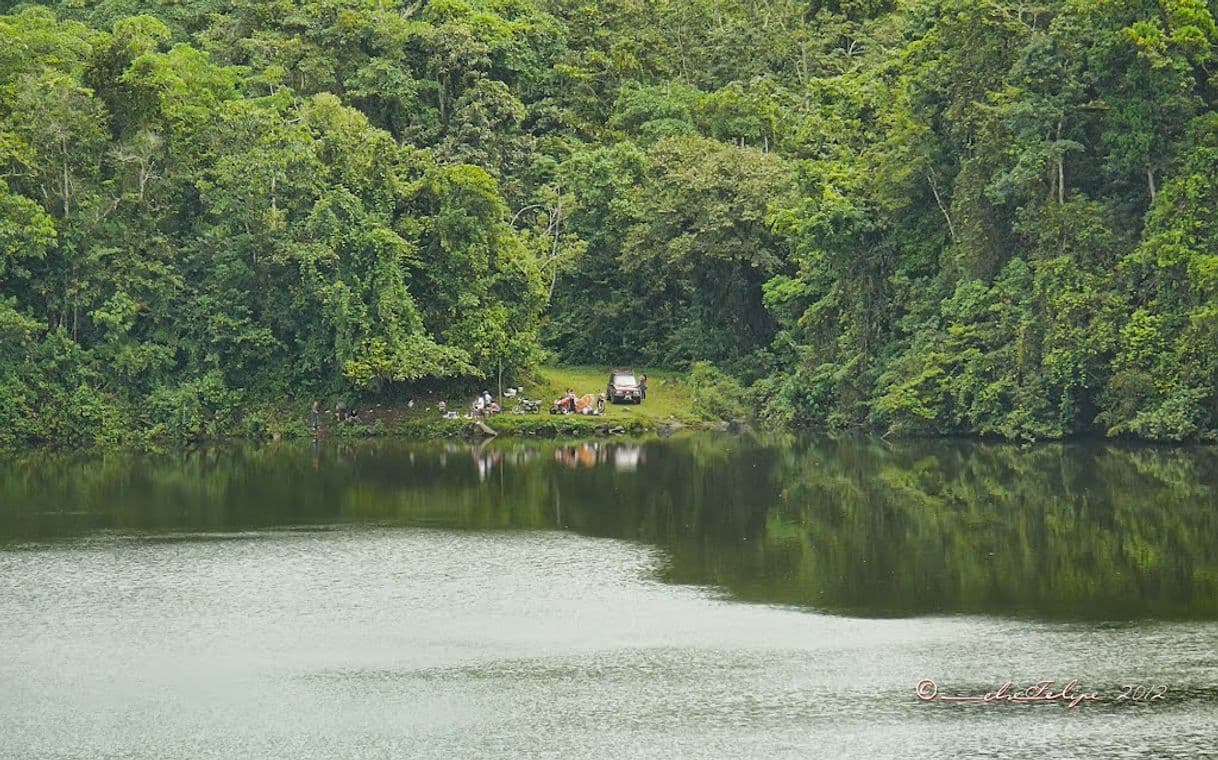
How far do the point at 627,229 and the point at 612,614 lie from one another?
4709 centimetres

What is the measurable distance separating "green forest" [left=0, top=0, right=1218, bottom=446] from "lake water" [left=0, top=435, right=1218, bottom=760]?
38.0 ft

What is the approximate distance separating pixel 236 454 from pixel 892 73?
30.7 m

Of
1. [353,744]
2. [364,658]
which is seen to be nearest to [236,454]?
[364,658]

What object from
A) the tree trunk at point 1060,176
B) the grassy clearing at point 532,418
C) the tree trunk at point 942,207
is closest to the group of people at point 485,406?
the grassy clearing at point 532,418

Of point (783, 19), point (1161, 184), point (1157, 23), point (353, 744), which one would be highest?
point (783, 19)

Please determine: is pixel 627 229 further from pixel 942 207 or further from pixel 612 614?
pixel 612 614

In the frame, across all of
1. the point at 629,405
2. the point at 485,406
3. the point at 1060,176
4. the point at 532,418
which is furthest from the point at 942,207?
the point at 485,406

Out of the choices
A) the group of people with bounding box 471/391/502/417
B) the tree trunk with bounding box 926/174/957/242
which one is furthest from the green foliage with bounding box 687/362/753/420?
the tree trunk with bounding box 926/174/957/242

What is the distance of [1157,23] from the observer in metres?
57.9

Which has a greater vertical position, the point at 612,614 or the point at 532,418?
the point at 532,418

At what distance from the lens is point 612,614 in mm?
31109

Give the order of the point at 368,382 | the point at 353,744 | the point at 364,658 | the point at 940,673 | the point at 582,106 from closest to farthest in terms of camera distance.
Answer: the point at 353,744
the point at 940,673
the point at 364,658
the point at 368,382
the point at 582,106

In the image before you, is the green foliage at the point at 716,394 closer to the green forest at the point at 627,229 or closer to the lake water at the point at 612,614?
the green forest at the point at 627,229

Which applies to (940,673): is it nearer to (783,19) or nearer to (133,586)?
(133,586)
